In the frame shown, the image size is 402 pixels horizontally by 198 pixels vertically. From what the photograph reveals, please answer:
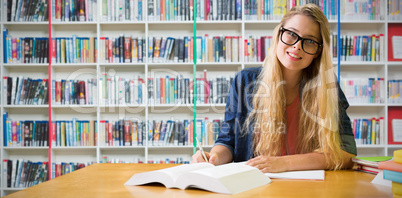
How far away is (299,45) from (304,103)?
25 centimetres

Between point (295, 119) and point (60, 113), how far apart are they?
8.75 ft

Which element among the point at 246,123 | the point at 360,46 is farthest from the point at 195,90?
the point at 246,123

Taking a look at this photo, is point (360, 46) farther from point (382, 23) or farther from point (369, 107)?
point (369, 107)

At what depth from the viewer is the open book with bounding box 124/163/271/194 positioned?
844 mm

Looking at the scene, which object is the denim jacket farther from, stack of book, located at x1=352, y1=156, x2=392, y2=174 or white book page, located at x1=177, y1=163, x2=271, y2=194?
white book page, located at x1=177, y1=163, x2=271, y2=194

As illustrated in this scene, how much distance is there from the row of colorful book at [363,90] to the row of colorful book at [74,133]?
2.42m

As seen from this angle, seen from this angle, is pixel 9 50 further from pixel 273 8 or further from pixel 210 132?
pixel 273 8

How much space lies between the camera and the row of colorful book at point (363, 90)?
334 centimetres

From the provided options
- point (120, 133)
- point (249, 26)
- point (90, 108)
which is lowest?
point (120, 133)

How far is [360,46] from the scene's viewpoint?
11.0 feet

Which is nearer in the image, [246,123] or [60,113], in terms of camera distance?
[246,123]

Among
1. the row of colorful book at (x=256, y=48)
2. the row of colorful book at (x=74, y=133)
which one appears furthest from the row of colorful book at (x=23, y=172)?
the row of colorful book at (x=256, y=48)

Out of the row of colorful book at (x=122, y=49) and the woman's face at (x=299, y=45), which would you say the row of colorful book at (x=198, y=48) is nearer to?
the row of colorful book at (x=122, y=49)

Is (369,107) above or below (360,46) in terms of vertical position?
below
